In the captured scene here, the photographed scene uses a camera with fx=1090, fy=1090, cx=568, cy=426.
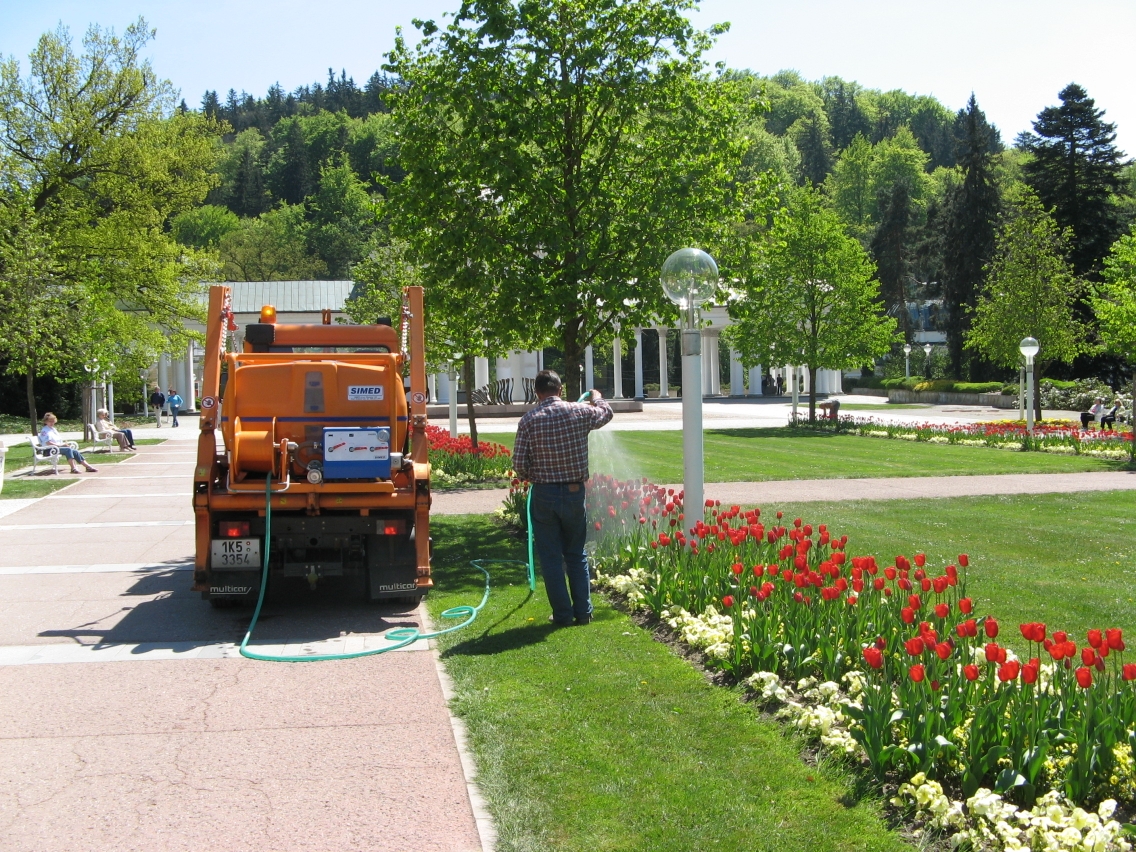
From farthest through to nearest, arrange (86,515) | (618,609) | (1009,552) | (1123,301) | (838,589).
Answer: (1123,301)
(86,515)
(1009,552)
(618,609)
(838,589)

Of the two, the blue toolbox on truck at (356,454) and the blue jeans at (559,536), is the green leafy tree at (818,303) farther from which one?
the blue jeans at (559,536)

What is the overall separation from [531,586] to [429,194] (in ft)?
18.2

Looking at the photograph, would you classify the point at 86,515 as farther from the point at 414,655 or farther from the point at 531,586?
the point at 414,655

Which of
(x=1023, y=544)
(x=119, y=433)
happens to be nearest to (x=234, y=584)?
(x=1023, y=544)

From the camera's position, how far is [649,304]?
43.6ft

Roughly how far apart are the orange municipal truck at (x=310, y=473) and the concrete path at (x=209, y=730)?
0.48 meters

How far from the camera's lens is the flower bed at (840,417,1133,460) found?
2655 cm

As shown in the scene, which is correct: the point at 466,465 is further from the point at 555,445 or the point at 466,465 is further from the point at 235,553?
the point at 555,445

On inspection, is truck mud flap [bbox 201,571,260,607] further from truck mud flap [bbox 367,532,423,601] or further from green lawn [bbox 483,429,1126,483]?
green lawn [bbox 483,429,1126,483]

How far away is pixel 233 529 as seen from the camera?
8.91 meters

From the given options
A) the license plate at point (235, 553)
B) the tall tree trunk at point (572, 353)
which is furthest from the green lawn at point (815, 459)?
the license plate at point (235, 553)

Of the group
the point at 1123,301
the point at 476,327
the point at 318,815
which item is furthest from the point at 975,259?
the point at 318,815

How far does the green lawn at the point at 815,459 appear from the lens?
844 inches

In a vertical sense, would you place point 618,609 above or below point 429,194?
below
